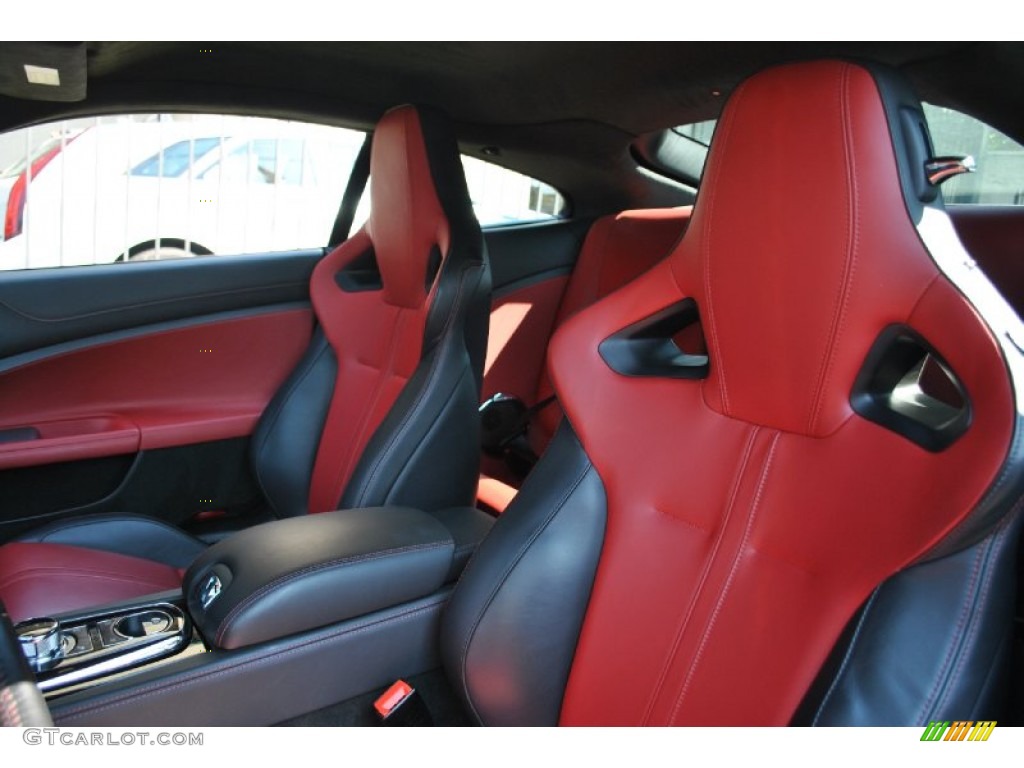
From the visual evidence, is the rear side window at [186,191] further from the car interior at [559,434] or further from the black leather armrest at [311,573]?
the black leather armrest at [311,573]

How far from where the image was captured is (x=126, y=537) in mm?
1894

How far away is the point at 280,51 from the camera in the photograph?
6.00 feet

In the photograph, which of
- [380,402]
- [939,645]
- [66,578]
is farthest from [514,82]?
[939,645]

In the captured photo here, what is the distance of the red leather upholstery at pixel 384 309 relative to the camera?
1.81 metres

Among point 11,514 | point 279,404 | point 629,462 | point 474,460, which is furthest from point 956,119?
point 11,514

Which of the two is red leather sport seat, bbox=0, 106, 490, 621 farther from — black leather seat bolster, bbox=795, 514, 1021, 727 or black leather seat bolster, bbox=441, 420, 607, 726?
black leather seat bolster, bbox=795, 514, 1021, 727

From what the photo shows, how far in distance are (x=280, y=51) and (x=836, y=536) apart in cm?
147

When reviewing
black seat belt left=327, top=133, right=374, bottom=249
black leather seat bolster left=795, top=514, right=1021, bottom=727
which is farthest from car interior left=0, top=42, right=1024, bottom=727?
black seat belt left=327, top=133, right=374, bottom=249

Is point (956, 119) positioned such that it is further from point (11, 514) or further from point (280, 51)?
point (11, 514)

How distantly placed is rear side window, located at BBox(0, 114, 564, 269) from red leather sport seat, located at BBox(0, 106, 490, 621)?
497 mm

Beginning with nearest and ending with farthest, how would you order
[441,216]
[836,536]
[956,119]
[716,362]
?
[836,536]
[716,362]
[956,119]
[441,216]

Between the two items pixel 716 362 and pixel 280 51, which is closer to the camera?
pixel 716 362

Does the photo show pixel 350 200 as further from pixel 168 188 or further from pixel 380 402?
pixel 380 402

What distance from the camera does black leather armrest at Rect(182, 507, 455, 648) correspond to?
1260 millimetres
